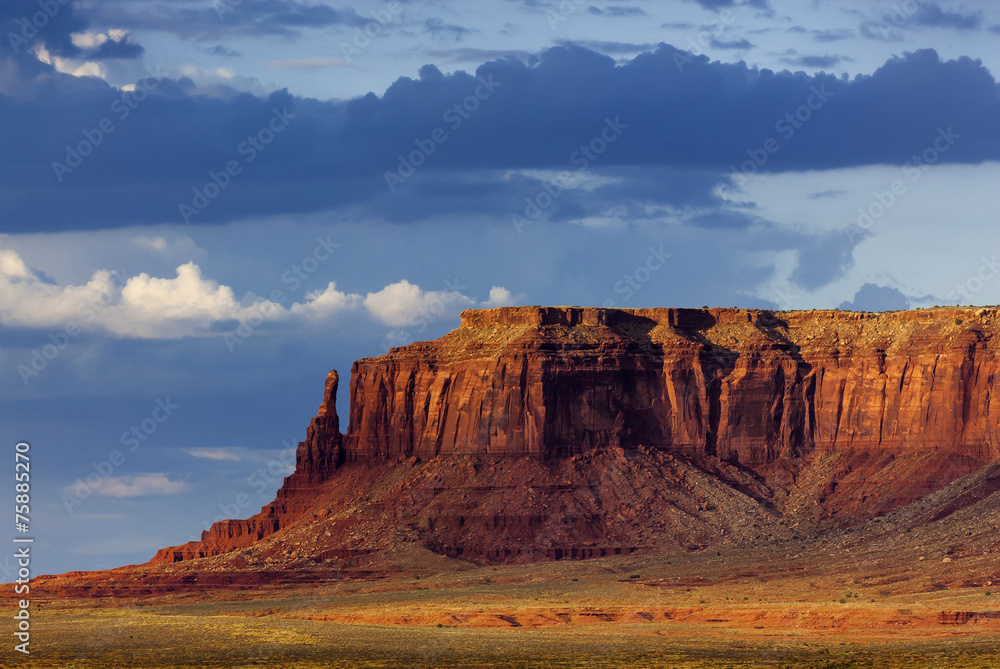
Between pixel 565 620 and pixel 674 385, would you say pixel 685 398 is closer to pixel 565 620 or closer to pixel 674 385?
pixel 674 385

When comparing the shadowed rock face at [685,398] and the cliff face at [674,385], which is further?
the cliff face at [674,385]

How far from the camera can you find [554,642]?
118875mm

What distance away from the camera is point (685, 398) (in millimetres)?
185125

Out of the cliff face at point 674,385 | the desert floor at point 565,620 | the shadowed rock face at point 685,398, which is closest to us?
the desert floor at point 565,620

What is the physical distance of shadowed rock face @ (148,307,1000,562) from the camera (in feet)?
584

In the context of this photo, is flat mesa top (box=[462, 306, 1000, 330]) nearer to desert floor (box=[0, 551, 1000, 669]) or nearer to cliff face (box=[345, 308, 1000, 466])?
cliff face (box=[345, 308, 1000, 466])

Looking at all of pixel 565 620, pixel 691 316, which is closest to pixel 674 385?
pixel 691 316

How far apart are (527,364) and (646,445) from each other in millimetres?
12609

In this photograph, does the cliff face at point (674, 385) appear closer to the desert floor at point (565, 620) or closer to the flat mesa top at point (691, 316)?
the flat mesa top at point (691, 316)

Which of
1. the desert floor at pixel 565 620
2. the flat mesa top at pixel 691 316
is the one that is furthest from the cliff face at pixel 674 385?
the desert floor at pixel 565 620

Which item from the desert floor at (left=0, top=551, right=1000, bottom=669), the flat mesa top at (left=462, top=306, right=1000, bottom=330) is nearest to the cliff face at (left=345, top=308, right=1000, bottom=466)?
the flat mesa top at (left=462, top=306, right=1000, bottom=330)

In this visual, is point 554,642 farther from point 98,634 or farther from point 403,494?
point 403,494

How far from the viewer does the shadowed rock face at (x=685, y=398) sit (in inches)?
7008

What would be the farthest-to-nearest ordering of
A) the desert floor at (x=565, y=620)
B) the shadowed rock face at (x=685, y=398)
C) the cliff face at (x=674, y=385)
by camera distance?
the cliff face at (x=674, y=385) < the shadowed rock face at (x=685, y=398) < the desert floor at (x=565, y=620)
